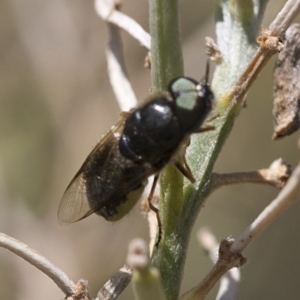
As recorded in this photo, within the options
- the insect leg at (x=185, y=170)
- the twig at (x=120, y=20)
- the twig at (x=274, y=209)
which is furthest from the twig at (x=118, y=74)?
the twig at (x=274, y=209)

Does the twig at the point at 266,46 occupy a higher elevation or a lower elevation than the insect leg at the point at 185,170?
higher

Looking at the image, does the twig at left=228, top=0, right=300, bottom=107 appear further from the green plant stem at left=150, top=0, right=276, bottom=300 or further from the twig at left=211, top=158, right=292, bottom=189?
the twig at left=211, top=158, right=292, bottom=189

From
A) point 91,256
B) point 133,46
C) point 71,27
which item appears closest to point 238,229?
point 91,256

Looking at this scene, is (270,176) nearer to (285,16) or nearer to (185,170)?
(185,170)

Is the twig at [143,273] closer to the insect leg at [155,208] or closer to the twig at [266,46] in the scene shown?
the insect leg at [155,208]

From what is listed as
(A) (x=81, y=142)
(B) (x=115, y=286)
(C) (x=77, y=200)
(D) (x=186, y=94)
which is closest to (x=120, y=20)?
(D) (x=186, y=94)

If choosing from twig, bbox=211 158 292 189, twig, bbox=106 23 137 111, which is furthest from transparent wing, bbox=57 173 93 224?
twig, bbox=211 158 292 189
